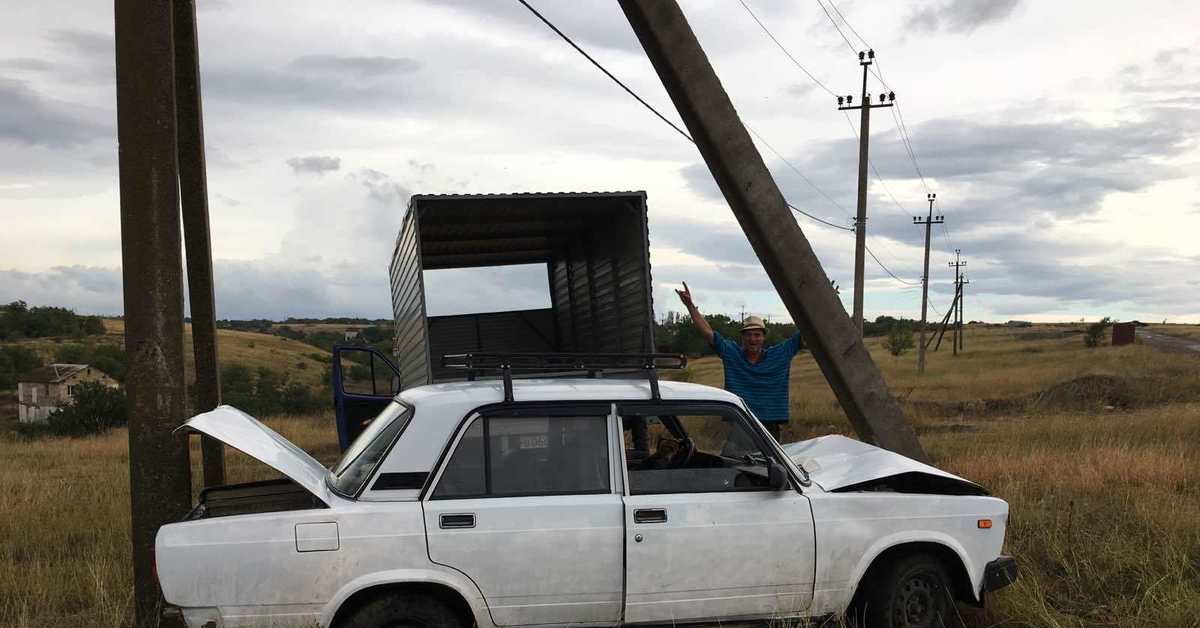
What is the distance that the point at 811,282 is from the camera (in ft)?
24.4

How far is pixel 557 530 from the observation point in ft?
15.2

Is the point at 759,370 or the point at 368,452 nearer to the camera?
the point at 368,452

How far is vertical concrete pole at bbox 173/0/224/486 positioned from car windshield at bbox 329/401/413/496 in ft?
8.94

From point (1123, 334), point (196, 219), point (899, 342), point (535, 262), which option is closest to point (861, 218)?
point (535, 262)

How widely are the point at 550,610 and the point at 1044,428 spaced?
42.6 ft

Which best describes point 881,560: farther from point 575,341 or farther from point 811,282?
point 575,341

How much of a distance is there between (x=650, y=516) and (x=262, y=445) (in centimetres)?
185

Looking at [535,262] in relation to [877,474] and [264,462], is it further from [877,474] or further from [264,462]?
[264,462]

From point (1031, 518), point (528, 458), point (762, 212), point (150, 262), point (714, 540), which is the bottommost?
point (1031, 518)

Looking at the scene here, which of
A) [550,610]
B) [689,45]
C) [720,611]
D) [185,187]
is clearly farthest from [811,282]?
[185,187]

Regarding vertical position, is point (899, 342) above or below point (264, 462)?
below

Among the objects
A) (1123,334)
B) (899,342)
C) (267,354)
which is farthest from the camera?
(1123,334)

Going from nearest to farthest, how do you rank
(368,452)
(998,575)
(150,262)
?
(368,452)
(998,575)
(150,262)

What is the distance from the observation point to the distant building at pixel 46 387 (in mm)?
39594
